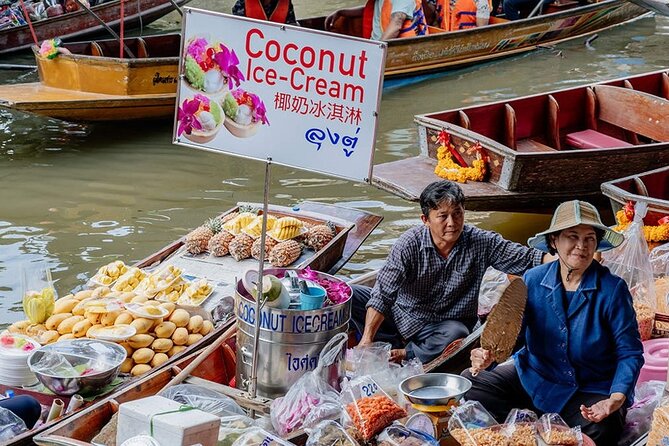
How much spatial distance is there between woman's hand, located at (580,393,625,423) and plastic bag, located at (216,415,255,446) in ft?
3.99

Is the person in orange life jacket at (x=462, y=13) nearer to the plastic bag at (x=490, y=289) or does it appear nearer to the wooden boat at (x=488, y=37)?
the wooden boat at (x=488, y=37)

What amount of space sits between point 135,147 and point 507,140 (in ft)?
12.9

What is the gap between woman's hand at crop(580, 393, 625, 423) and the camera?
338cm

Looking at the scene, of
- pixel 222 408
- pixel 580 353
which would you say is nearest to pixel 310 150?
pixel 222 408

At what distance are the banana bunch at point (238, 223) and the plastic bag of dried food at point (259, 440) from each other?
254cm

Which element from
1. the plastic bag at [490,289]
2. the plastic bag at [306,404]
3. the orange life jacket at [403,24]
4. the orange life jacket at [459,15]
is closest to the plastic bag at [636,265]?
the plastic bag at [490,289]

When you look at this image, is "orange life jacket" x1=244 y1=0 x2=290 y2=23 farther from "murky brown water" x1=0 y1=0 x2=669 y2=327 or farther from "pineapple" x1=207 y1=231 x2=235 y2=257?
"pineapple" x1=207 y1=231 x2=235 y2=257

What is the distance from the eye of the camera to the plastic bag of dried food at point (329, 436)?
3182 mm

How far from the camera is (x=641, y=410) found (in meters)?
3.80

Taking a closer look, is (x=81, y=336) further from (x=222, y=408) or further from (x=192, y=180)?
(x=192, y=180)

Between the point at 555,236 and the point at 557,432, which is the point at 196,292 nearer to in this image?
the point at 555,236

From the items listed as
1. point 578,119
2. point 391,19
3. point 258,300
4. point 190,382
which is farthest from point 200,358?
point 391,19

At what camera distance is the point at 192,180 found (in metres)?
8.72

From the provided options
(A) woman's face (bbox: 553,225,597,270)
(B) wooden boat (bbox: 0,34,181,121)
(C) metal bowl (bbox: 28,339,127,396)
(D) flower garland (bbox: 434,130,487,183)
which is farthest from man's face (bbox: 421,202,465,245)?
(B) wooden boat (bbox: 0,34,181,121)
